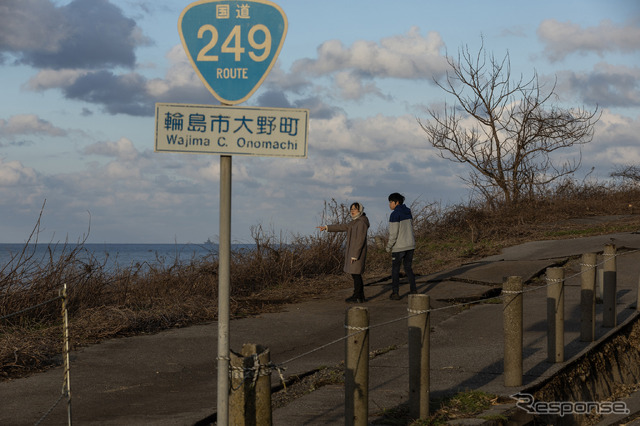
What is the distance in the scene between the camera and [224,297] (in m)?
3.75

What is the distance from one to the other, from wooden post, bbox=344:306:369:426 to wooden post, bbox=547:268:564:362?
10.7 feet

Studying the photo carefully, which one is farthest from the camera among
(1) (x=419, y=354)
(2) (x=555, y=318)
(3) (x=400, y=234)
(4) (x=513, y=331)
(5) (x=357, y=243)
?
(3) (x=400, y=234)

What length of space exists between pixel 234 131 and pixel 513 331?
360cm

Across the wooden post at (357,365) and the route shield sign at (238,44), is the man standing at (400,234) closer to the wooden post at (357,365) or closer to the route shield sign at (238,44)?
the wooden post at (357,365)

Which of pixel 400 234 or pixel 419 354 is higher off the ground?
pixel 400 234

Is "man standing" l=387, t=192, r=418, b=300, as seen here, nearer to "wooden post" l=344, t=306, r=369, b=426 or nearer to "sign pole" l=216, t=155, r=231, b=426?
"wooden post" l=344, t=306, r=369, b=426

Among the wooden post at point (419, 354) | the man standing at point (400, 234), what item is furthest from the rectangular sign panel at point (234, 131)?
the man standing at point (400, 234)

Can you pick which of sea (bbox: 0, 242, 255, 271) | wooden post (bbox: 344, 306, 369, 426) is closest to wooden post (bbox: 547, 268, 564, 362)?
wooden post (bbox: 344, 306, 369, 426)

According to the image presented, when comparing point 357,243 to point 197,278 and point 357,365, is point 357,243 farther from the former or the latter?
point 357,365

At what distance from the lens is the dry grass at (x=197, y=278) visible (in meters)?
8.77

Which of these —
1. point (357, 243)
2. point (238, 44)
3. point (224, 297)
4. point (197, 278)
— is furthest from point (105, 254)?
point (238, 44)

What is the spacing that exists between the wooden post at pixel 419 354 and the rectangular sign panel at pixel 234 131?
1.93 m

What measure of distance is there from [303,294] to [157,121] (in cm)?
966

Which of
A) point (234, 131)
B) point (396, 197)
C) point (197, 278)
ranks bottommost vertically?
point (197, 278)
